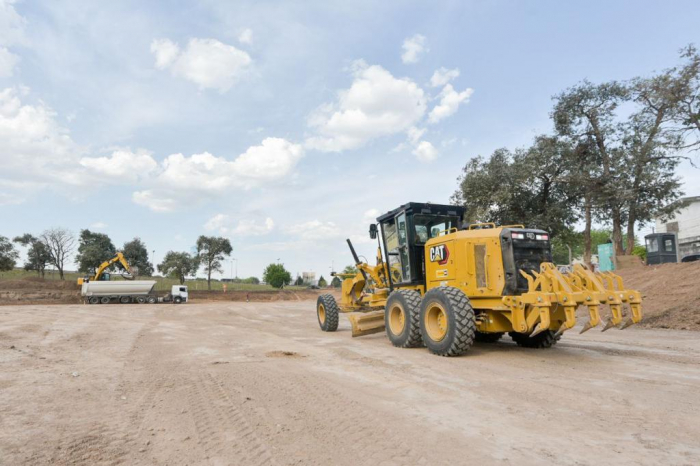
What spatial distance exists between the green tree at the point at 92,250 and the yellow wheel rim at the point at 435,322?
183 ft

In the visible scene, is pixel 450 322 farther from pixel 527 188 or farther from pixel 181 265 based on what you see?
pixel 181 265

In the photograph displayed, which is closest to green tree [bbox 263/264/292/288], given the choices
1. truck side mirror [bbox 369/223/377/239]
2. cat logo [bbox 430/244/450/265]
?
truck side mirror [bbox 369/223/377/239]

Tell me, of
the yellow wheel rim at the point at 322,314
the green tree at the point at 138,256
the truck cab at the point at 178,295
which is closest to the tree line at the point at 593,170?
the yellow wheel rim at the point at 322,314

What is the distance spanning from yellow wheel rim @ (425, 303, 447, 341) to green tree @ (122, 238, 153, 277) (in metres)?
70.2

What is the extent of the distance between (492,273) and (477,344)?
7.33 feet

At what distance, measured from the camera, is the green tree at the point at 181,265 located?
6341 cm

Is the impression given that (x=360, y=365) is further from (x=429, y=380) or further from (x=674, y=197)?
(x=674, y=197)

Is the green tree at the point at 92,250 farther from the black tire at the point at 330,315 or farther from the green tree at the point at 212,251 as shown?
the black tire at the point at 330,315

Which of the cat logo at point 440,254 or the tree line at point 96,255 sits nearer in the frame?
the cat logo at point 440,254

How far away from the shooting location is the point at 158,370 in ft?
21.3

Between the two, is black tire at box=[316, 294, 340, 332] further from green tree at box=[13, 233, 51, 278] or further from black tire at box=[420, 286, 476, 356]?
green tree at box=[13, 233, 51, 278]

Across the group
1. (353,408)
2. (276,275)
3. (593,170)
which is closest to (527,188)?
(593,170)

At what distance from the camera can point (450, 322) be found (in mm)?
7137

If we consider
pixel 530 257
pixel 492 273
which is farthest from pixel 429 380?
pixel 530 257
